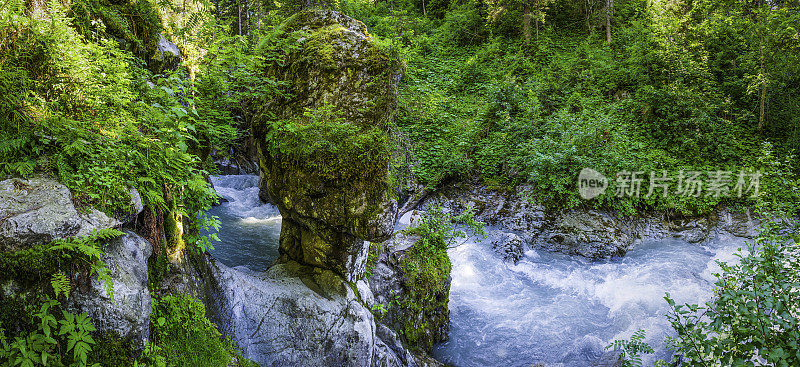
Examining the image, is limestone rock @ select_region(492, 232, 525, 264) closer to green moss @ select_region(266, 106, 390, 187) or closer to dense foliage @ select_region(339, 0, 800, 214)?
dense foliage @ select_region(339, 0, 800, 214)

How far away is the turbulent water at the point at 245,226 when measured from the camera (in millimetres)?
8840

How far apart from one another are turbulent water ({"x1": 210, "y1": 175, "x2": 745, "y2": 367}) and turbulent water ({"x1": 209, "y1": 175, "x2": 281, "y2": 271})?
3 centimetres

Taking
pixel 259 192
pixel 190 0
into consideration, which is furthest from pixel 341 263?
pixel 259 192

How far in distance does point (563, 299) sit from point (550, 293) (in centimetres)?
38

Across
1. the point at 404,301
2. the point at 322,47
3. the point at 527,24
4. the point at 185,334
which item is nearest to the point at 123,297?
the point at 185,334

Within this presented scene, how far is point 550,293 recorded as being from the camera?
10180 millimetres

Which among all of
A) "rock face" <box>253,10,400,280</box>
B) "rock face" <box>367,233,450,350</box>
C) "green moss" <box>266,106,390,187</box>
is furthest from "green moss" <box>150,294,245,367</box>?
"rock face" <box>367,233,450,350</box>

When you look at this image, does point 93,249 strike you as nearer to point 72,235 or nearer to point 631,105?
point 72,235

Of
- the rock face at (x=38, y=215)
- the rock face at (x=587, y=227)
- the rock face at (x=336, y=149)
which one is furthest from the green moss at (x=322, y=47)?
the rock face at (x=587, y=227)

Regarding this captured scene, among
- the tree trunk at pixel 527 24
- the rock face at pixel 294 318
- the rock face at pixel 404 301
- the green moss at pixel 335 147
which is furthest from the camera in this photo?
the tree trunk at pixel 527 24

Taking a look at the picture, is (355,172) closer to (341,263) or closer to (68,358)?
(341,263)

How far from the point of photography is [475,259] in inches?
449

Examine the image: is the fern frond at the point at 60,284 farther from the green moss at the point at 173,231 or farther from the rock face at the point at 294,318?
the rock face at the point at 294,318

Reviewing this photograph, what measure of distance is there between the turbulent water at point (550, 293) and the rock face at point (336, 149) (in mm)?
2953
